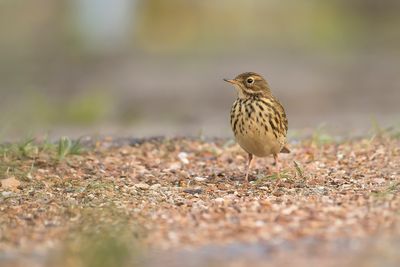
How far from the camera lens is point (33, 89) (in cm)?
1908

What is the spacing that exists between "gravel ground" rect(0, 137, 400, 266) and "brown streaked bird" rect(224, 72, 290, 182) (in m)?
0.26

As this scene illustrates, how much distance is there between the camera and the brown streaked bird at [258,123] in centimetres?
727

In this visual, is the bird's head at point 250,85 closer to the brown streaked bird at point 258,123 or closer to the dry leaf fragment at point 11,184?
the brown streaked bird at point 258,123

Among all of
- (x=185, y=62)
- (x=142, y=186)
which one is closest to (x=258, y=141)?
(x=142, y=186)

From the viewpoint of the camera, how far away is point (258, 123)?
7.30 meters

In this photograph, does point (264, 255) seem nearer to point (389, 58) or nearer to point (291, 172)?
point (291, 172)

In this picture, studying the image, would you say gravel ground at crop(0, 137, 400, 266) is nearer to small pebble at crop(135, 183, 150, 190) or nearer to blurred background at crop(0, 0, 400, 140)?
small pebble at crop(135, 183, 150, 190)

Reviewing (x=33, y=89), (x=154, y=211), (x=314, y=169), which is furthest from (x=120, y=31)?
(x=154, y=211)

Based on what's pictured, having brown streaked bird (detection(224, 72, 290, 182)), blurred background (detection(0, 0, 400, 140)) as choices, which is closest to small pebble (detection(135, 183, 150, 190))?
brown streaked bird (detection(224, 72, 290, 182))

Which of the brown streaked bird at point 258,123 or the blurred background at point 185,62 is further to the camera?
the blurred background at point 185,62

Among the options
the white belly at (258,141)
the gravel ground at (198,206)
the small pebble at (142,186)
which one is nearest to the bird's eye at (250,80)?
the white belly at (258,141)

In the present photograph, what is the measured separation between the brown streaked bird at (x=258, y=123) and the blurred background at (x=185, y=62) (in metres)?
1.97

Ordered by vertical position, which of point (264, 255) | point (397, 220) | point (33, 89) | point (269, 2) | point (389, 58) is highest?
point (269, 2)

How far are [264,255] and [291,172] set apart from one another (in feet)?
8.98
